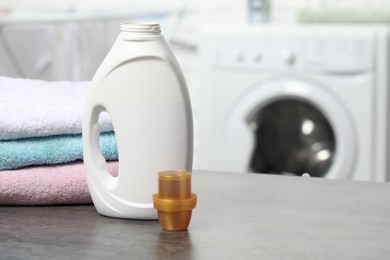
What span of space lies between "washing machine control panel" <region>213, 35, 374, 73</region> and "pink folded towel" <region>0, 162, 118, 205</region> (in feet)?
6.83

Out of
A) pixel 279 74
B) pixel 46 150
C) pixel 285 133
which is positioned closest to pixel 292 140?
pixel 285 133

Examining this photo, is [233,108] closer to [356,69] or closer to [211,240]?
[356,69]

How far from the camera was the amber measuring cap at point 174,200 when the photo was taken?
888 mm

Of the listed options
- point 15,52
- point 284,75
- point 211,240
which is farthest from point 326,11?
point 211,240

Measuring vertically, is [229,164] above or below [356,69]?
below

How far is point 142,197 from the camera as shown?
948mm

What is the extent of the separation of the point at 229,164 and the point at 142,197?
227 centimetres

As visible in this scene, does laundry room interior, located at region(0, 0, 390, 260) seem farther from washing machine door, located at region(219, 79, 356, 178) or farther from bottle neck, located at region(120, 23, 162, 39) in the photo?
washing machine door, located at region(219, 79, 356, 178)

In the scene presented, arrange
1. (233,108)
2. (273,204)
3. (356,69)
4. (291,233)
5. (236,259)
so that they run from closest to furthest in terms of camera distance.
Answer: (236,259), (291,233), (273,204), (356,69), (233,108)

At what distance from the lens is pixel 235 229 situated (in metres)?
0.92

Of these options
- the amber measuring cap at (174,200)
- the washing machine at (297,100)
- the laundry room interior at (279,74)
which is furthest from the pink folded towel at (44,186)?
the washing machine at (297,100)

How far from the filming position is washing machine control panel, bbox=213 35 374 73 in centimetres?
296

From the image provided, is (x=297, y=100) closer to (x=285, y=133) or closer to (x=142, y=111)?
(x=285, y=133)

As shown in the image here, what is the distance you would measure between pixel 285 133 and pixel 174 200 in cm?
234
